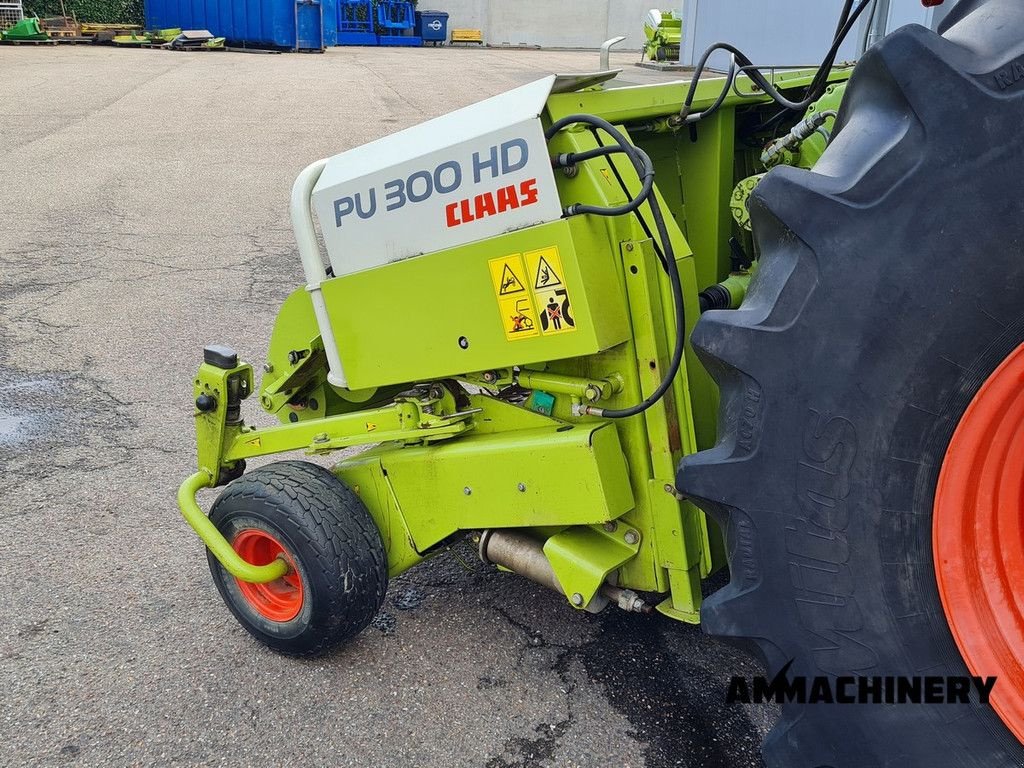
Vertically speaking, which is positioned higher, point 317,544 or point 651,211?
point 651,211

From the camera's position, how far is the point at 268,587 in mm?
2637

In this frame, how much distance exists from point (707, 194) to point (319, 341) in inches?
45.2

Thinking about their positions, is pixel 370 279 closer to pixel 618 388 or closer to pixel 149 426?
pixel 618 388

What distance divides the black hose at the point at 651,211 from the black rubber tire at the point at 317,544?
821mm

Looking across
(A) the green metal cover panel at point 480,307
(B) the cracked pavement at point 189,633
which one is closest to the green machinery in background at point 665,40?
(B) the cracked pavement at point 189,633

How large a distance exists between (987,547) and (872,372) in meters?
0.36

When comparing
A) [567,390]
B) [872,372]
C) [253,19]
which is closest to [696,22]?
[253,19]

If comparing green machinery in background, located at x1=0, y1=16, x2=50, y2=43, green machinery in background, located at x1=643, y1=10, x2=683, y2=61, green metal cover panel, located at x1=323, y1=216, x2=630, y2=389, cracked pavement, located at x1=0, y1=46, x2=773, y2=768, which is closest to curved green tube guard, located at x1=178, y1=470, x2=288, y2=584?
cracked pavement, located at x1=0, y1=46, x2=773, y2=768

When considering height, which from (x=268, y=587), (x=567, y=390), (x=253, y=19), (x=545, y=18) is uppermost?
(x=567, y=390)

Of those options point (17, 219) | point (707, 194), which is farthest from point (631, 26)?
point (707, 194)

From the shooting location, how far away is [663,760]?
2.17 m

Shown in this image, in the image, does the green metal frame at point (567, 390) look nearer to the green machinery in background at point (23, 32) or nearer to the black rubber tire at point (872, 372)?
the black rubber tire at point (872, 372)

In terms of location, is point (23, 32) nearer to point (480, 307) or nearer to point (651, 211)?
point (480, 307)

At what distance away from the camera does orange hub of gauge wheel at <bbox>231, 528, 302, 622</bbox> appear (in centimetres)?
258
